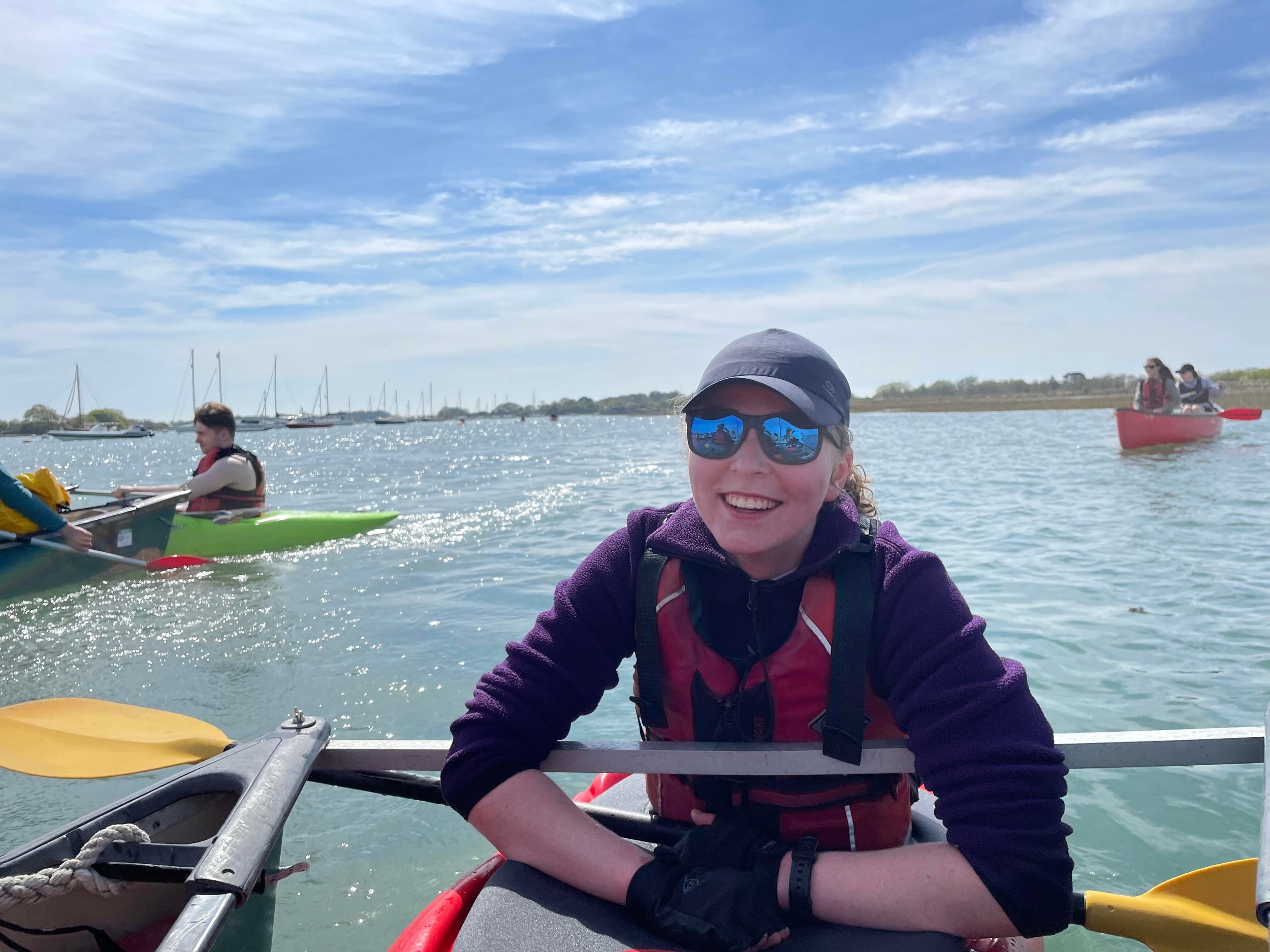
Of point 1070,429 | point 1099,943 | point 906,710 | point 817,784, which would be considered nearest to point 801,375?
point 906,710

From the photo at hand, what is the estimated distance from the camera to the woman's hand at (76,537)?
310 inches

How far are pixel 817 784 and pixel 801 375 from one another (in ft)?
A: 2.97

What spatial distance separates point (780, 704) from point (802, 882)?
38 centimetres

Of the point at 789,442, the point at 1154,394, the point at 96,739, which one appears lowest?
the point at 96,739

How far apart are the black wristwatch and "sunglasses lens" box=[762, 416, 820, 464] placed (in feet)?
2.59

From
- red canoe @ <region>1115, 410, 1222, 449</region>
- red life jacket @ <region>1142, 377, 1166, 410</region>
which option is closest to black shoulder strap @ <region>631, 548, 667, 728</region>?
red canoe @ <region>1115, 410, 1222, 449</region>

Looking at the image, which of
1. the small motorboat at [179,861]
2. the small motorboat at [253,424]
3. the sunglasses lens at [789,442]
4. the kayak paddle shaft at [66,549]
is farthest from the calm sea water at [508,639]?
the small motorboat at [253,424]

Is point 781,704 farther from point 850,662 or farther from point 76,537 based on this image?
point 76,537

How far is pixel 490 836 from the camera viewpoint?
192cm

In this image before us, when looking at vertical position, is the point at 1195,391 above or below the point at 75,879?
above

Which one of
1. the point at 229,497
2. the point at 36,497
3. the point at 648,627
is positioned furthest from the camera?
the point at 229,497

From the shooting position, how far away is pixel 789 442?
6.26 feet

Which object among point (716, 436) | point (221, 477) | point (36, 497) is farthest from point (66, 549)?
point (716, 436)

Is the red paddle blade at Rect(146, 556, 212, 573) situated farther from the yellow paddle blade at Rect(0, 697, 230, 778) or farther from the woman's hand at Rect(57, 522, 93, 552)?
the yellow paddle blade at Rect(0, 697, 230, 778)
